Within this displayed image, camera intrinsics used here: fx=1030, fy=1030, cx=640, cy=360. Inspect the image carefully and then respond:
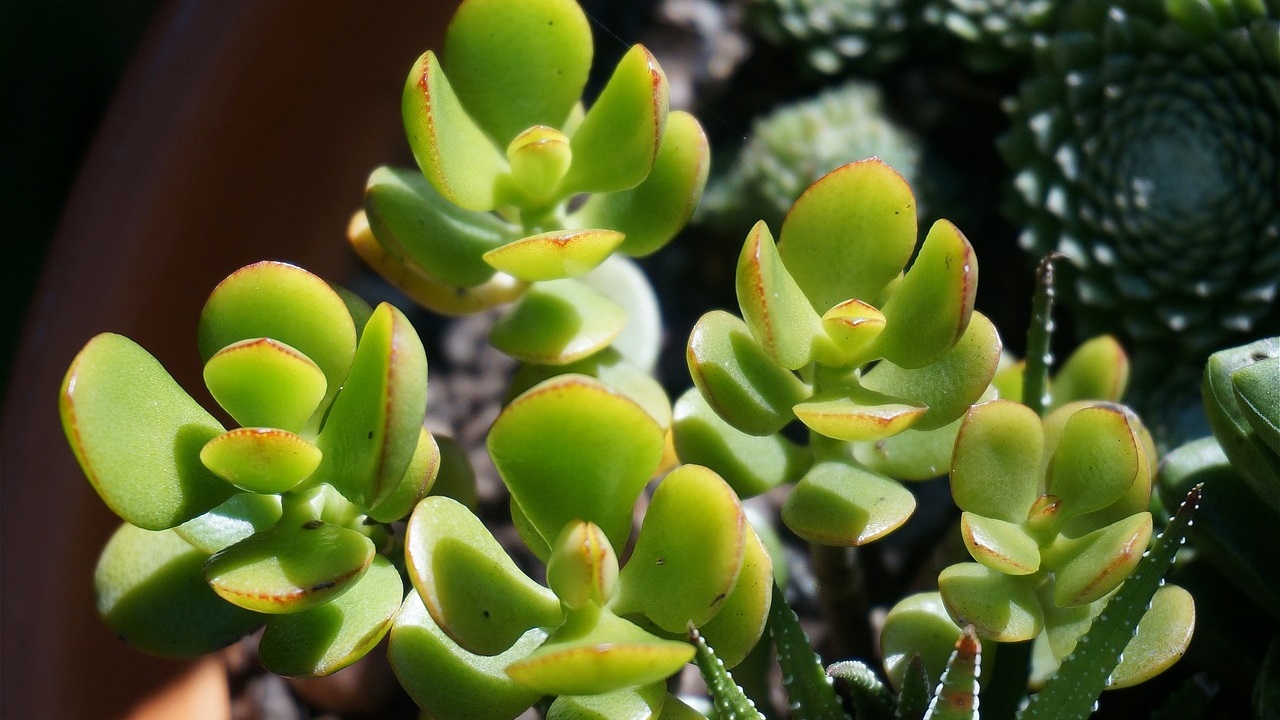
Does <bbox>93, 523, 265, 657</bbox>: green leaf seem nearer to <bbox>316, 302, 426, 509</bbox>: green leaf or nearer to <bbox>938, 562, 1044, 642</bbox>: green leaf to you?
<bbox>316, 302, 426, 509</bbox>: green leaf

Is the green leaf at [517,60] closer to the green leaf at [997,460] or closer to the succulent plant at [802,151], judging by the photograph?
the green leaf at [997,460]

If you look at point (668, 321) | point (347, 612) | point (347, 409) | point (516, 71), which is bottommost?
point (668, 321)

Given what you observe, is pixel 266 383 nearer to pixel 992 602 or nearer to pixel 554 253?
pixel 554 253

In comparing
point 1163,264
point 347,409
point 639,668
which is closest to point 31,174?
point 347,409

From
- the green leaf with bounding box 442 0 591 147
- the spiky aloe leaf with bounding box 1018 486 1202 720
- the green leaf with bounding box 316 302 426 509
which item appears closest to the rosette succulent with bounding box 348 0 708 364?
the green leaf with bounding box 442 0 591 147

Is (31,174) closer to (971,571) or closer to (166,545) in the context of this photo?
(166,545)

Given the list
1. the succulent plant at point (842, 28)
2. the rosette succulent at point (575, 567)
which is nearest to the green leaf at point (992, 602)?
the rosette succulent at point (575, 567)

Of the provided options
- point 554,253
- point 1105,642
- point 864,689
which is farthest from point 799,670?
point 554,253
